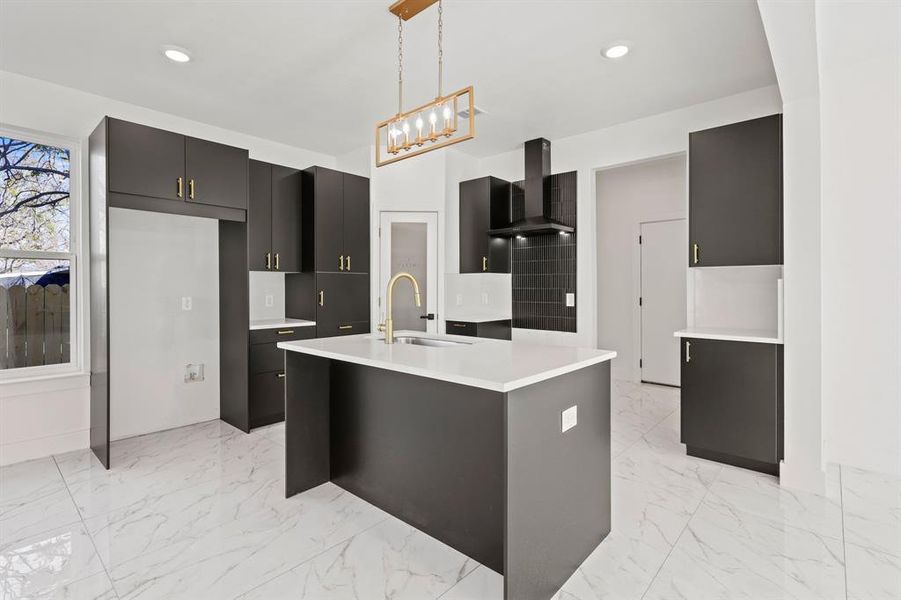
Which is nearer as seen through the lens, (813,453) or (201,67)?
(813,453)

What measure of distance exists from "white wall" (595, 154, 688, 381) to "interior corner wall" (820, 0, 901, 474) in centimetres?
211

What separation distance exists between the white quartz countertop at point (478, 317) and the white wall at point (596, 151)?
230mm

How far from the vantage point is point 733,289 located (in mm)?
3596

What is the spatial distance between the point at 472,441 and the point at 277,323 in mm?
2755

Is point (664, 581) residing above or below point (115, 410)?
below

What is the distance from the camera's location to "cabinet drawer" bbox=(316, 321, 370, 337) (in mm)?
4257

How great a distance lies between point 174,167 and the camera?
11.0ft

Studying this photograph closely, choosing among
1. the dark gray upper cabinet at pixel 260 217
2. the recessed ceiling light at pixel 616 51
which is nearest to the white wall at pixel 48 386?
the dark gray upper cabinet at pixel 260 217

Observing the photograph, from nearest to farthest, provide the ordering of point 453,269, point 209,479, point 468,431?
point 468,431 → point 209,479 → point 453,269

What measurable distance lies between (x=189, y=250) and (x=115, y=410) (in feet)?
4.73

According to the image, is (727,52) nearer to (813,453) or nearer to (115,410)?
(813,453)

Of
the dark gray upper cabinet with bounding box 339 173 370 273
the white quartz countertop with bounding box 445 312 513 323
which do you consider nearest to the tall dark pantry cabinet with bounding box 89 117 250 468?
the dark gray upper cabinet with bounding box 339 173 370 273

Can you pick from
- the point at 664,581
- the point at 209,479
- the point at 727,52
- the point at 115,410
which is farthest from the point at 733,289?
the point at 115,410

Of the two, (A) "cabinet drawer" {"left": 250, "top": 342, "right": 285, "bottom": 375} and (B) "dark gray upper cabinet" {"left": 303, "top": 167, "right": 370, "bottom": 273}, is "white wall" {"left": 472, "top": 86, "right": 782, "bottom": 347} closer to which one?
(B) "dark gray upper cabinet" {"left": 303, "top": 167, "right": 370, "bottom": 273}
